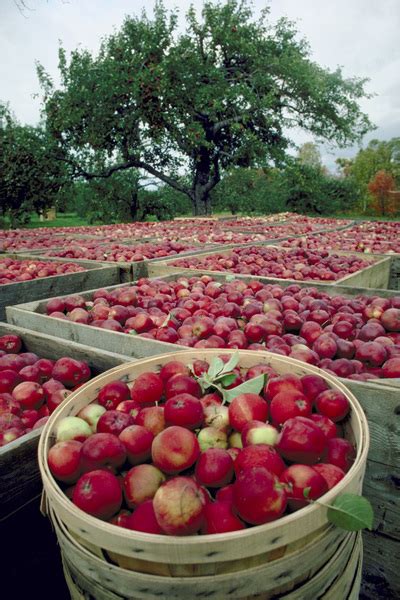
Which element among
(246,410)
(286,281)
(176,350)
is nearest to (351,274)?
(286,281)

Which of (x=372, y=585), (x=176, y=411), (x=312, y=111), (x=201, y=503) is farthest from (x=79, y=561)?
(x=312, y=111)

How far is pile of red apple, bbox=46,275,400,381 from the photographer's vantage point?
2312 mm

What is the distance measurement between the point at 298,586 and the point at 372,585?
3.98ft

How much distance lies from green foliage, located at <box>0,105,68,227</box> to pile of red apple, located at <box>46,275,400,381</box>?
18222 mm

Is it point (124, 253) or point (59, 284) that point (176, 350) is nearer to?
point (59, 284)

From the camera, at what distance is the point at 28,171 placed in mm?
19500

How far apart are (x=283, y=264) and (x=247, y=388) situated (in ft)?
12.2

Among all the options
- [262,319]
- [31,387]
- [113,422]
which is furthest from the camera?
[262,319]

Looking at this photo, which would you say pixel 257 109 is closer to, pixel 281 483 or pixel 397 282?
pixel 397 282

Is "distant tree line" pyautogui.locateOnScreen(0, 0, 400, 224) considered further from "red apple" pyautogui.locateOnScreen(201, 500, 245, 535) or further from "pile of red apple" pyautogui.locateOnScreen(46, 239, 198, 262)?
"red apple" pyautogui.locateOnScreen(201, 500, 245, 535)

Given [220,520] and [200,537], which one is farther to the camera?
[220,520]

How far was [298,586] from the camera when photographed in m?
1.04

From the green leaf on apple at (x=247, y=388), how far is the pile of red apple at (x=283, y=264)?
306 centimetres

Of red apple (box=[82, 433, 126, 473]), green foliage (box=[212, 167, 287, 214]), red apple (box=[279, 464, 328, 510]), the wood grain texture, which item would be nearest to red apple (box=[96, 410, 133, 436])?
red apple (box=[82, 433, 126, 473])
